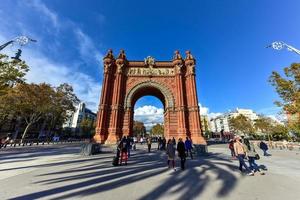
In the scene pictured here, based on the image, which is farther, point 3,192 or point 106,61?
point 106,61

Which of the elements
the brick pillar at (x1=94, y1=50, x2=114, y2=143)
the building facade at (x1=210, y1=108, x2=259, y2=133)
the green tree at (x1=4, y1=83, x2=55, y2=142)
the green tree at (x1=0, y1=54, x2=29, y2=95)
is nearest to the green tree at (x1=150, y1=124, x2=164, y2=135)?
the building facade at (x1=210, y1=108, x2=259, y2=133)

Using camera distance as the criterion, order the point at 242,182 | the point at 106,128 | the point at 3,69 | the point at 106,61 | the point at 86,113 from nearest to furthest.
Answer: the point at 242,182 → the point at 3,69 → the point at 106,128 → the point at 106,61 → the point at 86,113

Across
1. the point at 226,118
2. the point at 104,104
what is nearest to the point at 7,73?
the point at 104,104

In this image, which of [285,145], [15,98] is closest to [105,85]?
[15,98]

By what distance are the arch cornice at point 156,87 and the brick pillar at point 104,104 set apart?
3550 millimetres

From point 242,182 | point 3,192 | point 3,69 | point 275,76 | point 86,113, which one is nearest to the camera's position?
point 3,192

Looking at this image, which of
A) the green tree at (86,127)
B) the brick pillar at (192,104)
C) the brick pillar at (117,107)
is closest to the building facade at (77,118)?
the green tree at (86,127)

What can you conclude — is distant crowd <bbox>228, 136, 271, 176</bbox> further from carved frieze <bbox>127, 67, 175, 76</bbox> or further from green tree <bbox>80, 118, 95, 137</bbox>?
green tree <bbox>80, 118, 95, 137</bbox>

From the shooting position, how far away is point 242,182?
6.31 meters

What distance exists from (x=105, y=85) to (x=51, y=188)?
76.2 ft

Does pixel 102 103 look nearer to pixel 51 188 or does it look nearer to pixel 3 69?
pixel 3 69

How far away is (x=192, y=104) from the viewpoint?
2716cm

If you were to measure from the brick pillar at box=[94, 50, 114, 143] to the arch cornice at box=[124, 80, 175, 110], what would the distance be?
11.6ft

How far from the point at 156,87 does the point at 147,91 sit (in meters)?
3.09
